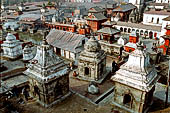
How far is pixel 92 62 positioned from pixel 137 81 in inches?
372

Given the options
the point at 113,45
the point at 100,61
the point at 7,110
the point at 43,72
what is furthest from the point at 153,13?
the point at 7,110

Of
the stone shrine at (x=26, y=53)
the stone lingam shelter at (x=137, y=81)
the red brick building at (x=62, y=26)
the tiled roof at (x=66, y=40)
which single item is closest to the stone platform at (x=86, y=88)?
the stone lingam shelter at (x=137, y=81)

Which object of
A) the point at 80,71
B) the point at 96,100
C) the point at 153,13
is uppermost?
the point at 153,13

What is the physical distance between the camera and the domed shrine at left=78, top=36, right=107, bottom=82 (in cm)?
2306

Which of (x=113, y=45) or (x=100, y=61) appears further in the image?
(x=113, y=45)

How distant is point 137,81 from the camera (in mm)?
14367

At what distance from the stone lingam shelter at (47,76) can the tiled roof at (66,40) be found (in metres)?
13.0

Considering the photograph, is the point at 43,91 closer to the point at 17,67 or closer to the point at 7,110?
the point at 7,110

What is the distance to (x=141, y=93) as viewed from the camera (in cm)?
1438

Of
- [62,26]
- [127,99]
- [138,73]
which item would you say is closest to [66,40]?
[127,99]

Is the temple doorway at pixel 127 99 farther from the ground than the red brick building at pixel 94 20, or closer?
closer

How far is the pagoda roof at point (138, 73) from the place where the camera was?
14094mm

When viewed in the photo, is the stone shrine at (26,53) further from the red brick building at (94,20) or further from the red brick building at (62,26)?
the red brick building at (94,20)

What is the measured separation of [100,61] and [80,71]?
12.0 feet
